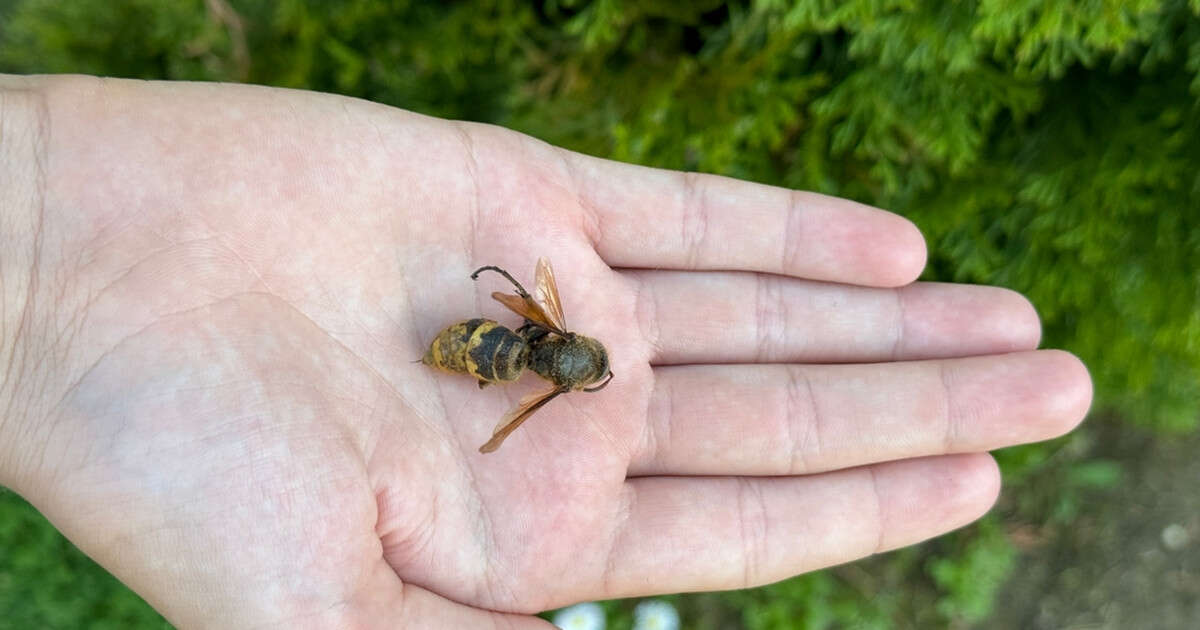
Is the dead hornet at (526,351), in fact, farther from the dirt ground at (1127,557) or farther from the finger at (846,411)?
the dirt ground at (1127,557)

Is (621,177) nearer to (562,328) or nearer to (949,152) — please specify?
(562,328)

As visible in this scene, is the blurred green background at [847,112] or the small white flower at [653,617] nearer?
the blurred green background at [847,112]

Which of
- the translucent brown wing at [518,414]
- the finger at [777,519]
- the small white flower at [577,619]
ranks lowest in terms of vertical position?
the small white flower at [577,619]

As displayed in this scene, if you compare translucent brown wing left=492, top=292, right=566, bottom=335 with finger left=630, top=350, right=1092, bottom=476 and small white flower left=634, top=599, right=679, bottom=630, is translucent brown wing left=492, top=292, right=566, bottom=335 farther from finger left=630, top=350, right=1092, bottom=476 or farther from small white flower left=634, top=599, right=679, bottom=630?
small white flower left=634, top=599, right=679, bottom=630

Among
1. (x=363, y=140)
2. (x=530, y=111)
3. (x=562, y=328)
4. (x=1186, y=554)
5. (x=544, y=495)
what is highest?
(x=363, y=140)

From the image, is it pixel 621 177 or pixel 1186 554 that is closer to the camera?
pixel 621 177

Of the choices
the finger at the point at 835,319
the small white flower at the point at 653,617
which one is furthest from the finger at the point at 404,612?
the small white flower at the point at 653,617

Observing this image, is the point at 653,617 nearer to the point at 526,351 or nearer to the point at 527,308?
the point at 526,351

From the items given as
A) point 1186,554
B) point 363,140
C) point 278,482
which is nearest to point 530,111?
point 363,140
